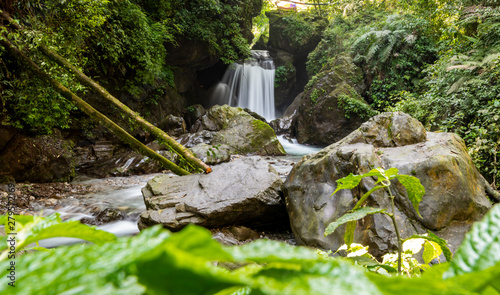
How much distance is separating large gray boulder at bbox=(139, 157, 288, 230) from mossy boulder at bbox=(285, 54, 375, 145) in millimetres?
7282

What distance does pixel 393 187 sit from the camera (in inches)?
95.0

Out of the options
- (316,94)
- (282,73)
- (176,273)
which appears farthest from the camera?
(282,73)

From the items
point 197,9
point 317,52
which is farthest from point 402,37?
point 197,9

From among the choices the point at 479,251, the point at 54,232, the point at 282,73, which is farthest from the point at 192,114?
the point at 479,251

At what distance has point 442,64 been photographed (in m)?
6.10

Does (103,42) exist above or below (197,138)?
above

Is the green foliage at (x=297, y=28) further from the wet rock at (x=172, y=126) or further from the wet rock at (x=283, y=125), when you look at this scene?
the wet rock at (x=172, y=126)

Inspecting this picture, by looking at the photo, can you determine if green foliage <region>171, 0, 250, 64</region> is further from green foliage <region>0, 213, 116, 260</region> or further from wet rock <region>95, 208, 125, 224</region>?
green foliage <region>0, 213, 116, 260</region>

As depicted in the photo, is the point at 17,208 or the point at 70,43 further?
the point at 70,43

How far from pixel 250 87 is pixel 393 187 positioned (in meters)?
13.9

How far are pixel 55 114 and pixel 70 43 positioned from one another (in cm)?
158

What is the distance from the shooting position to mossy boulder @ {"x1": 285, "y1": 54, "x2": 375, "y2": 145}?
33.3 feet

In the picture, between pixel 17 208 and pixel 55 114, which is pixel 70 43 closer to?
pixel 55 114

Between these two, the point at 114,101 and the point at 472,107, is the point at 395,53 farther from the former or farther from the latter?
the point at 114,101
